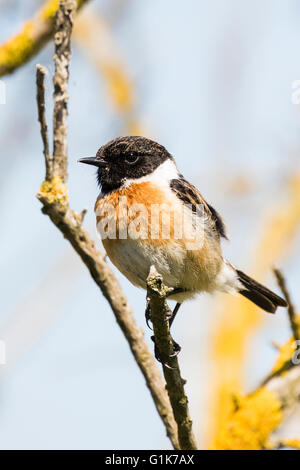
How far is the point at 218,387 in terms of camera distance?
8.00 m

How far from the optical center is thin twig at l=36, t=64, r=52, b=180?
14.6 ft

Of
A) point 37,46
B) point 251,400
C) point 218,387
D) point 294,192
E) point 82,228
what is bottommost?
point 218,387

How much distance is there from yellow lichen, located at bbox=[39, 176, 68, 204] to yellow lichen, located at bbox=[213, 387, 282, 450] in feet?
6.16

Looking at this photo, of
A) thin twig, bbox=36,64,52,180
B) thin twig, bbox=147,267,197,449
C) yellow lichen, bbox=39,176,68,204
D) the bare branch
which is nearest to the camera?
thin twig, bbox=147,267,197,449

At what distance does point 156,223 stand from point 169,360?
126cm

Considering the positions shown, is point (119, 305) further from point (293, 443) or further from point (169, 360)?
point (293, 443)

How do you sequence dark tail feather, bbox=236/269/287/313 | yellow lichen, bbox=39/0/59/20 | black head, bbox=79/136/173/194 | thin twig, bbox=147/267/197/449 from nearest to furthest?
thin twig, bbox=147/267/197/449
yellow lichen, bbox=39/0/59/20
black head, bbox=79/136/173/194
dark tail feather, bbox=236/269/287/313

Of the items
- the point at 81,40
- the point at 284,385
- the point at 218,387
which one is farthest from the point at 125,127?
the point at 284,385

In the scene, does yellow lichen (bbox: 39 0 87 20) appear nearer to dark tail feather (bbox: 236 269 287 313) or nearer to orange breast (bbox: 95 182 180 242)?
orange breast (bbox: 95 182 180 242)

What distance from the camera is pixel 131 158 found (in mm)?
6164

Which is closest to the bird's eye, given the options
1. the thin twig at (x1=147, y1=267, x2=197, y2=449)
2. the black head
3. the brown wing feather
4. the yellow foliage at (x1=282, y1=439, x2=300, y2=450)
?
the black head

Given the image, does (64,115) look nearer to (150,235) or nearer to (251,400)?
(150,235)

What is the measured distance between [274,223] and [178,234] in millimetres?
4241

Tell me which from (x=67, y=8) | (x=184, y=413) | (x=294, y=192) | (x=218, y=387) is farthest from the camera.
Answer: (x=294, y=192)
